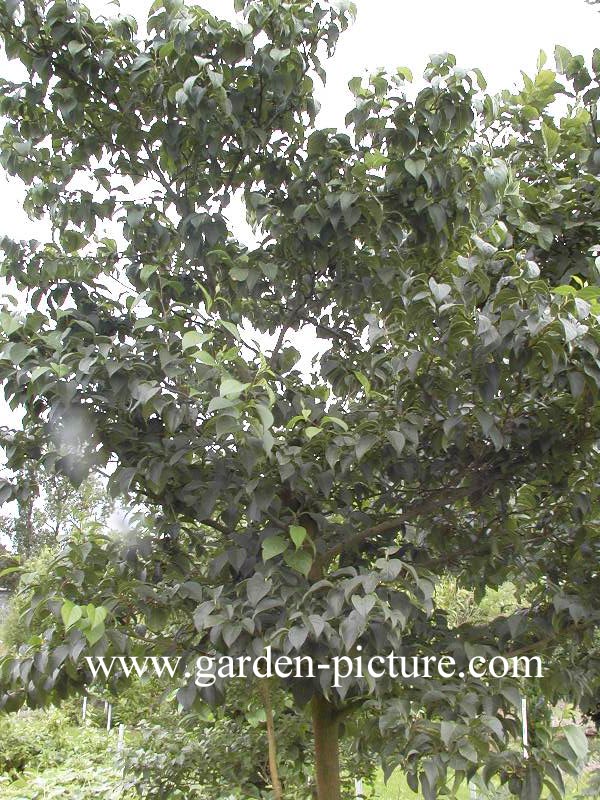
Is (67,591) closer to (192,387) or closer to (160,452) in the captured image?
(160,452)

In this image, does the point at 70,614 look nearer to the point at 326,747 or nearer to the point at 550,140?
the point at 326,747

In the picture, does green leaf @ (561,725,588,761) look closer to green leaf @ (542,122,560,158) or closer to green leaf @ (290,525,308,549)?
green leaf @ (290,525,308,549)

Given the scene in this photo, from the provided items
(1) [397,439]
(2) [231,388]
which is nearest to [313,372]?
(1) [397,439]

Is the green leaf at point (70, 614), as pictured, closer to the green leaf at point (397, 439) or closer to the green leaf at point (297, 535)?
the green leaf at point (297, 535)

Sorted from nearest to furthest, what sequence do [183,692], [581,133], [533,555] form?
[183,692] < [533,555] < [581,133]

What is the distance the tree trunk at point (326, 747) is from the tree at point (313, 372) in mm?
11

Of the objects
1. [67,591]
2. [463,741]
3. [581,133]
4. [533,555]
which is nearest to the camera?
[463,741]

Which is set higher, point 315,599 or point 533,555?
point 533,555

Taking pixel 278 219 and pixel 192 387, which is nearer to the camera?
pixel 192 387

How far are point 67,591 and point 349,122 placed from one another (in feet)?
4.50

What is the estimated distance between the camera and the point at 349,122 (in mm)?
1989

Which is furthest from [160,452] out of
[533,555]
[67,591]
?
[533,555]

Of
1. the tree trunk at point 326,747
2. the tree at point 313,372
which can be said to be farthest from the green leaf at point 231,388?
the tree trunk at point 326,747

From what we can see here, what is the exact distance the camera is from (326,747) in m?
2.02
